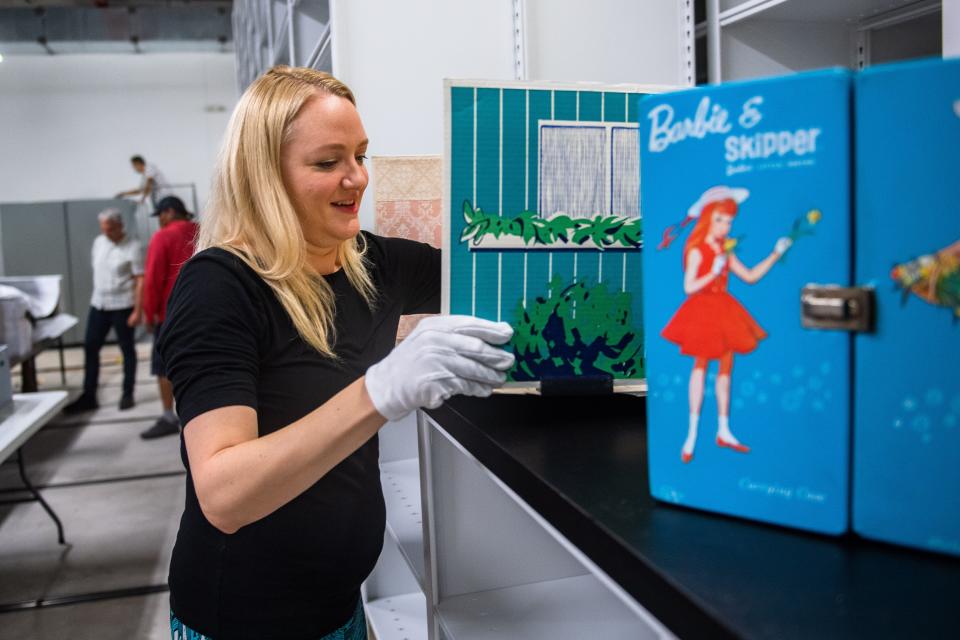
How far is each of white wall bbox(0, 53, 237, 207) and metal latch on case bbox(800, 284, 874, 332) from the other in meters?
10.6

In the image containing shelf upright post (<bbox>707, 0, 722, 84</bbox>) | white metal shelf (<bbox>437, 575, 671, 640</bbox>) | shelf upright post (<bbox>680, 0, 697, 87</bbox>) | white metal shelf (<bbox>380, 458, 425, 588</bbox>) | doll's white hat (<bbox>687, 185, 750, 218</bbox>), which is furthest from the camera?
shelf upright post (<bbox>680, 0, 697, 87</bbox>)

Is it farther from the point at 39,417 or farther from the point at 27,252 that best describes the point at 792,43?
the point at 27,252

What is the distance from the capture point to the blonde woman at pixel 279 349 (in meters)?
1.03

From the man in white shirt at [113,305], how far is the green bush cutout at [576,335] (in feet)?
18.1

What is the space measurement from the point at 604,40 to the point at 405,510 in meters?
1.36

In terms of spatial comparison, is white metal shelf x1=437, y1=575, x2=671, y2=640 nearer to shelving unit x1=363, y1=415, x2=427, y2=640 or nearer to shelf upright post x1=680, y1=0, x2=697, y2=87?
shelving unit x1=363, y1=415, x2=427, y2=640

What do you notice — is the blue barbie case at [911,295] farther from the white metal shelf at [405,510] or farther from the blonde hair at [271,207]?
the white metal shelf at [405,510]

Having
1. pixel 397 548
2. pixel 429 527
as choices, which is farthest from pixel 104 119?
pixel 429 527

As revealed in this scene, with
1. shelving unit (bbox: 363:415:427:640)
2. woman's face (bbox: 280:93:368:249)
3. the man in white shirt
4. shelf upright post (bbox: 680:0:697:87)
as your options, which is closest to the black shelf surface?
woman's face (bbox: 280:93:368:249)

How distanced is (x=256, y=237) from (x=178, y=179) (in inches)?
395

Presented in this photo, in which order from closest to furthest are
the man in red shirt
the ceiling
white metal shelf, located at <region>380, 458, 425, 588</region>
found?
white metal shelf, located at <region>380, 458, 425, 588</region>, the man in red shirt, the ceiling

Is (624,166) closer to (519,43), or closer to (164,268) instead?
(519,43)

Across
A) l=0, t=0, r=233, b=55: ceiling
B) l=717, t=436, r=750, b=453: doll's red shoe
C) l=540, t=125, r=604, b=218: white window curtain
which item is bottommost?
l=717, t=436, r=750, b=453: doll's red shoe

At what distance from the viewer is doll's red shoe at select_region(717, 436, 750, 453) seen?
640 mm
